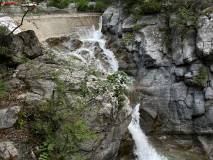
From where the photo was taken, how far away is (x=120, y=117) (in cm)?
545

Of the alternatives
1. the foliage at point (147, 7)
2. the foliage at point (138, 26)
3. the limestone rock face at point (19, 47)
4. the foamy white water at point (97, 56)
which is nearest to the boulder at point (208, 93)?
the foamy white water at point (97, 56)

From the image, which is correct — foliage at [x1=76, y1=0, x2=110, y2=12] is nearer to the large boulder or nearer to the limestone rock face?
the limestone rock face

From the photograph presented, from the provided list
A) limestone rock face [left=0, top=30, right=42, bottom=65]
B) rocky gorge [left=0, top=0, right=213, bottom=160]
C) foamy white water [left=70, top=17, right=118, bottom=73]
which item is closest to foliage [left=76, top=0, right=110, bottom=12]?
rocky gorge [left=0, top=0, right=213, bottom=160]

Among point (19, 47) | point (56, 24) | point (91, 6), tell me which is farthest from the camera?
point (91, 6)

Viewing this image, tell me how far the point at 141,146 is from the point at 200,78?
13.3 feet

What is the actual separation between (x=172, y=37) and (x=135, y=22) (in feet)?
9.44

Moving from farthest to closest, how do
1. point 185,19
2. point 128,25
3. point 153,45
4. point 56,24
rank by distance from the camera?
point 56,24 → point 128,25 → point 153,45 → point 185,19

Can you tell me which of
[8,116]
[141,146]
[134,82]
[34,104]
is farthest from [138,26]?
[8,116]

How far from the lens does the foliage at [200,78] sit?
775cm

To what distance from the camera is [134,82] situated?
393 inches

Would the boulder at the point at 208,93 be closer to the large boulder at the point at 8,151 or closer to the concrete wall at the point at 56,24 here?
the large boulder at the point at 8,151

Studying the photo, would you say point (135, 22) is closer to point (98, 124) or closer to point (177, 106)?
point (177, 106)

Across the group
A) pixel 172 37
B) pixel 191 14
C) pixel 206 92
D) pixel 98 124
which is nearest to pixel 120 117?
pixel 98 124

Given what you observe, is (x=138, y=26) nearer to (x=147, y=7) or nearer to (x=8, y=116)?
(x=147, y=7)
